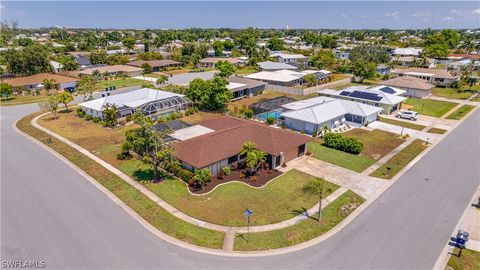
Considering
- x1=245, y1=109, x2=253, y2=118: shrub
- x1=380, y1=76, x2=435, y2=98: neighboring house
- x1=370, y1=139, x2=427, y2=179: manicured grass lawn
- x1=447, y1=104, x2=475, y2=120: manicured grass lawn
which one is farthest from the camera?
x1=380, y1=76, x2=435, y2=98: neighboring house

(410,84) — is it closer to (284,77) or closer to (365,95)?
(365,95)

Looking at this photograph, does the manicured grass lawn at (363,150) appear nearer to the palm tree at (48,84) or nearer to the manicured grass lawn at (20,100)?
the manicured grass lawn at (20,100)

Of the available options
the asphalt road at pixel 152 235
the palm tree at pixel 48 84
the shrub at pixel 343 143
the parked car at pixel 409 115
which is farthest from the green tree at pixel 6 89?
the parked car at pixel 409 115

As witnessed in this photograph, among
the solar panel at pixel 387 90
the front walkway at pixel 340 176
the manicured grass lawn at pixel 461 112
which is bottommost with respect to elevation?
the front walkway at pixel 340 176

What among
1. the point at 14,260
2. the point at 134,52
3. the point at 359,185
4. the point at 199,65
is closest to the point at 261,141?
the point at 359,185

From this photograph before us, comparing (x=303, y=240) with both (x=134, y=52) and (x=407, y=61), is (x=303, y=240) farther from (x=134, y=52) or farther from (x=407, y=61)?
(x=134, y=52)

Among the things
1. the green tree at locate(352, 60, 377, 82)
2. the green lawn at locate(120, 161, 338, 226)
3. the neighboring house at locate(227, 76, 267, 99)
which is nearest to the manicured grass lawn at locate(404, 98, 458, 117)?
the green tree at locate(352, 60, 377, 82)

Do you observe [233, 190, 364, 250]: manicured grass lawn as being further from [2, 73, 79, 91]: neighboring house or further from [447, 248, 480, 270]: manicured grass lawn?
[2, 73, 79, 91]: neighboring house
